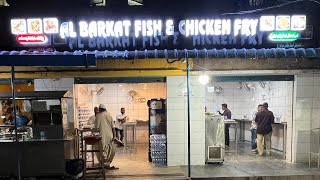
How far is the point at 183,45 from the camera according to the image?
35.2ft

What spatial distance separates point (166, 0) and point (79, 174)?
6921 millimetres

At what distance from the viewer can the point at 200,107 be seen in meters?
9.95

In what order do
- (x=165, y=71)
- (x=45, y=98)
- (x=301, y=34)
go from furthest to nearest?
(x=301, y=34) → (x=165, y=71) → (x=45, y=98)

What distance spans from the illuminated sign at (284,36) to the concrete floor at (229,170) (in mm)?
4353

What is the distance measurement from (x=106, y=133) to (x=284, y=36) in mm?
7112

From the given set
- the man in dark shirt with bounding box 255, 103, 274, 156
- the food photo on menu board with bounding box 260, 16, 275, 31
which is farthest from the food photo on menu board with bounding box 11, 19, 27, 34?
the man in dark shirt with bounding box 255, 103, 274, 156

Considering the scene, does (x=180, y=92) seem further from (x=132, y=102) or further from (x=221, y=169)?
(x=132, y=102)

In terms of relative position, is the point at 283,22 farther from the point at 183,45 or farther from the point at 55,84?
the point at 55,84

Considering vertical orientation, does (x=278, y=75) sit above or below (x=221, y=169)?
above

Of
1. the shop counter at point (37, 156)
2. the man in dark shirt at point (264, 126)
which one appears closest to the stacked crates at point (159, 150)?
the shop counter at point (37, 156)

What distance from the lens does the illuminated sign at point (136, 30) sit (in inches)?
405

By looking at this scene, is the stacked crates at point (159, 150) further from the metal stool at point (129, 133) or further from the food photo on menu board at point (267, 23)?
the food photo on menu board at point (267, 23)

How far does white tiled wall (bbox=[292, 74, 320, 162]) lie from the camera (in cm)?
1000

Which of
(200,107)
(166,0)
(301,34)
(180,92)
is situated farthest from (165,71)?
(301,34)
